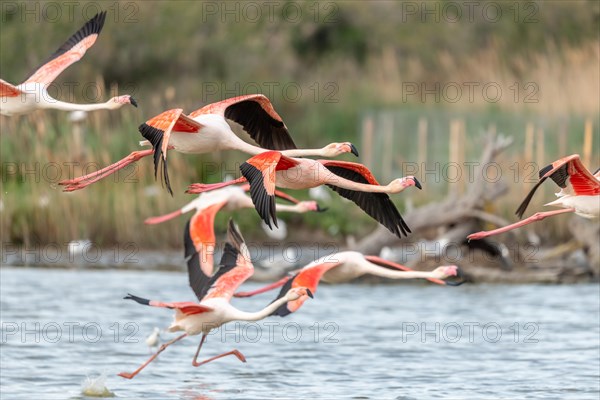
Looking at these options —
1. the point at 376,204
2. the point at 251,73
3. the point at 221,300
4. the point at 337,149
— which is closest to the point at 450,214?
the point at 221,300

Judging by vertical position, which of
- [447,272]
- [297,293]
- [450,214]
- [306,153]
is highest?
[306,153]

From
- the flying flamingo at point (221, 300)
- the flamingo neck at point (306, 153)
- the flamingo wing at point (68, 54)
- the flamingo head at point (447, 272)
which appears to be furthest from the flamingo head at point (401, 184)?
the flamingo wing at point (68, 54)

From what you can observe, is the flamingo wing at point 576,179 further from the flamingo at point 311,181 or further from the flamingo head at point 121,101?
the flamingo head at point 121,101

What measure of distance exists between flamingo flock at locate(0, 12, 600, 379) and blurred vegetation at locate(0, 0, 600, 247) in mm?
5358

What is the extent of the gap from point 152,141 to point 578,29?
25235 millimetres

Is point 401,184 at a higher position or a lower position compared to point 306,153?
lower

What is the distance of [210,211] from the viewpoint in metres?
12.5

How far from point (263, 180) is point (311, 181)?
2.70 ft

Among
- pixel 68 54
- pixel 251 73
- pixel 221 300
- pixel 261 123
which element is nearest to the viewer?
pixel 68 54

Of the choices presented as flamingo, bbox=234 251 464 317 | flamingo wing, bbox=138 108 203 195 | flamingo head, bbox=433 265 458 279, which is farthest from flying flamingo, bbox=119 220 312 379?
flamingo wing, bbox=138 108 203 195

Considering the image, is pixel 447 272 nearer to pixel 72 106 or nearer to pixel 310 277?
pixel 310 277

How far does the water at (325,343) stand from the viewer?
11797 millimetres

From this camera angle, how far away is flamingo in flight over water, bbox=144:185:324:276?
1183 centimetres

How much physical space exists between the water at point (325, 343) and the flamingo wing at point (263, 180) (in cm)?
340
